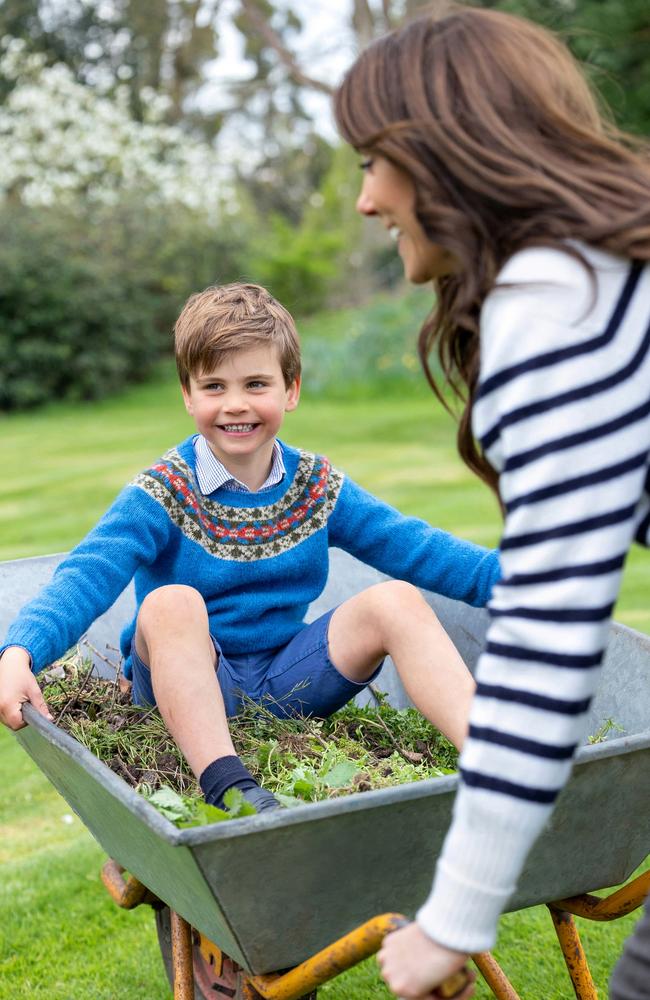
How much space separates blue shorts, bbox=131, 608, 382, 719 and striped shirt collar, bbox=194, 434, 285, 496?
0.92 feet

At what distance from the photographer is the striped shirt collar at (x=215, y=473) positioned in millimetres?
2248

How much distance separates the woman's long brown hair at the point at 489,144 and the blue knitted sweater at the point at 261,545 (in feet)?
3.37

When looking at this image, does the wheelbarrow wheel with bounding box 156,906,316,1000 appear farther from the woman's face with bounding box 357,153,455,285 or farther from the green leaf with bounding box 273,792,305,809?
the woman's face with bounding box 357,153,455,285

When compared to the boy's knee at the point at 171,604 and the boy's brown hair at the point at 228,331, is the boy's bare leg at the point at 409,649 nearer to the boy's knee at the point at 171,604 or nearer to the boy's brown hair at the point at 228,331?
the boy's knee at the point at 171,604

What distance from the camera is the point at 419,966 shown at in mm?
1123

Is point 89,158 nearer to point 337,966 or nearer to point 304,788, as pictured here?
point 304,788

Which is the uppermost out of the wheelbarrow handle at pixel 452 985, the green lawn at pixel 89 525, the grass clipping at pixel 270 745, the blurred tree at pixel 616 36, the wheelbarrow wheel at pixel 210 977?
the blurred tree at pixel 616 36

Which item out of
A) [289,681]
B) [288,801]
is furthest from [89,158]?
[288,801]

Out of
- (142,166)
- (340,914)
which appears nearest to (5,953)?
(340,914)

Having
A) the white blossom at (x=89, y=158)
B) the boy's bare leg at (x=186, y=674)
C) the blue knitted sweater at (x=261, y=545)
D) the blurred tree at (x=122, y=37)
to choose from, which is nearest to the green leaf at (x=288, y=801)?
the boy's bare leg at (x=186, y=674)

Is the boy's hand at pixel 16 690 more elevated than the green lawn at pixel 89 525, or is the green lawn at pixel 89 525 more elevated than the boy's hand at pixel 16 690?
the boy's hand at pixel 16 690

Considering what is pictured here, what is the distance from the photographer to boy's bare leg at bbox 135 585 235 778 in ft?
6.01

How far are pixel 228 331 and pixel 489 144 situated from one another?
107 centimetres

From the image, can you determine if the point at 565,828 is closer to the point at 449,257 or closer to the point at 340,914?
the point at 340,914
